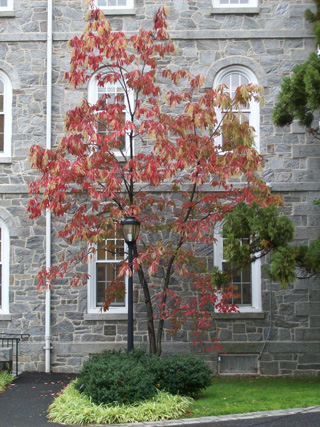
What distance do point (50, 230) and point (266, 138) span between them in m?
4.93

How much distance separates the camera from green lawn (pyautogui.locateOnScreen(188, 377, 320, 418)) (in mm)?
8367

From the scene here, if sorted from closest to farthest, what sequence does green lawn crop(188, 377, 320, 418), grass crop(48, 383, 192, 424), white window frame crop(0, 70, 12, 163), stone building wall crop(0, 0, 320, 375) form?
1. grass crop(48, 383, 192, 424)
2. green lawn crop(188, 377, 320, 418)
3. stone building wall crop(0, 0, 320, 375)
4. white window frame crop(0, 70, 12, 163)

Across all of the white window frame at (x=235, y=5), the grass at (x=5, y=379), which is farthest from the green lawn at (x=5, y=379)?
the white window frame at (x=235, y=5)

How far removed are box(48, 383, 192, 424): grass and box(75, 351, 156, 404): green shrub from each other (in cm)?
11

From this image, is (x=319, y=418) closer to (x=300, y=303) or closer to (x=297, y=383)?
(x=297, y=383)

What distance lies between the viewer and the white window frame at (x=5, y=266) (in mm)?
11984

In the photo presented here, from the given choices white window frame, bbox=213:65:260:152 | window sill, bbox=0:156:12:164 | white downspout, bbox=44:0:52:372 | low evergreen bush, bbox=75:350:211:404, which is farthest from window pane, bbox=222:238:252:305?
window sill, bbox=0:156:12:164

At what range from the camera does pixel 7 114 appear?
486 inches

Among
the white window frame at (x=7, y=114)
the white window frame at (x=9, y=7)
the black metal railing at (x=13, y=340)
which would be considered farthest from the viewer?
the white window frame at (x=9, y=7)

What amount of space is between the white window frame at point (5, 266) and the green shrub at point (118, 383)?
13.0 feet

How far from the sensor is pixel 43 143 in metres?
12.2

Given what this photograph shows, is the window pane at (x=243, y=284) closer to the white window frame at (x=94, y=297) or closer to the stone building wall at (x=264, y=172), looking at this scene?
the stone building wall at (x=264, y=172)

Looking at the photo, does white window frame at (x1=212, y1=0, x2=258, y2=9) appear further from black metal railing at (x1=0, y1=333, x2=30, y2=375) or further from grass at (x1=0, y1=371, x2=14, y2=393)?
grass at (x1=0, y1=371, x2=14, y2=393)

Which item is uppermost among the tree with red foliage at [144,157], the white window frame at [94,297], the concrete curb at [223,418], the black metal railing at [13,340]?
the tree with red foliage at [144,157]
